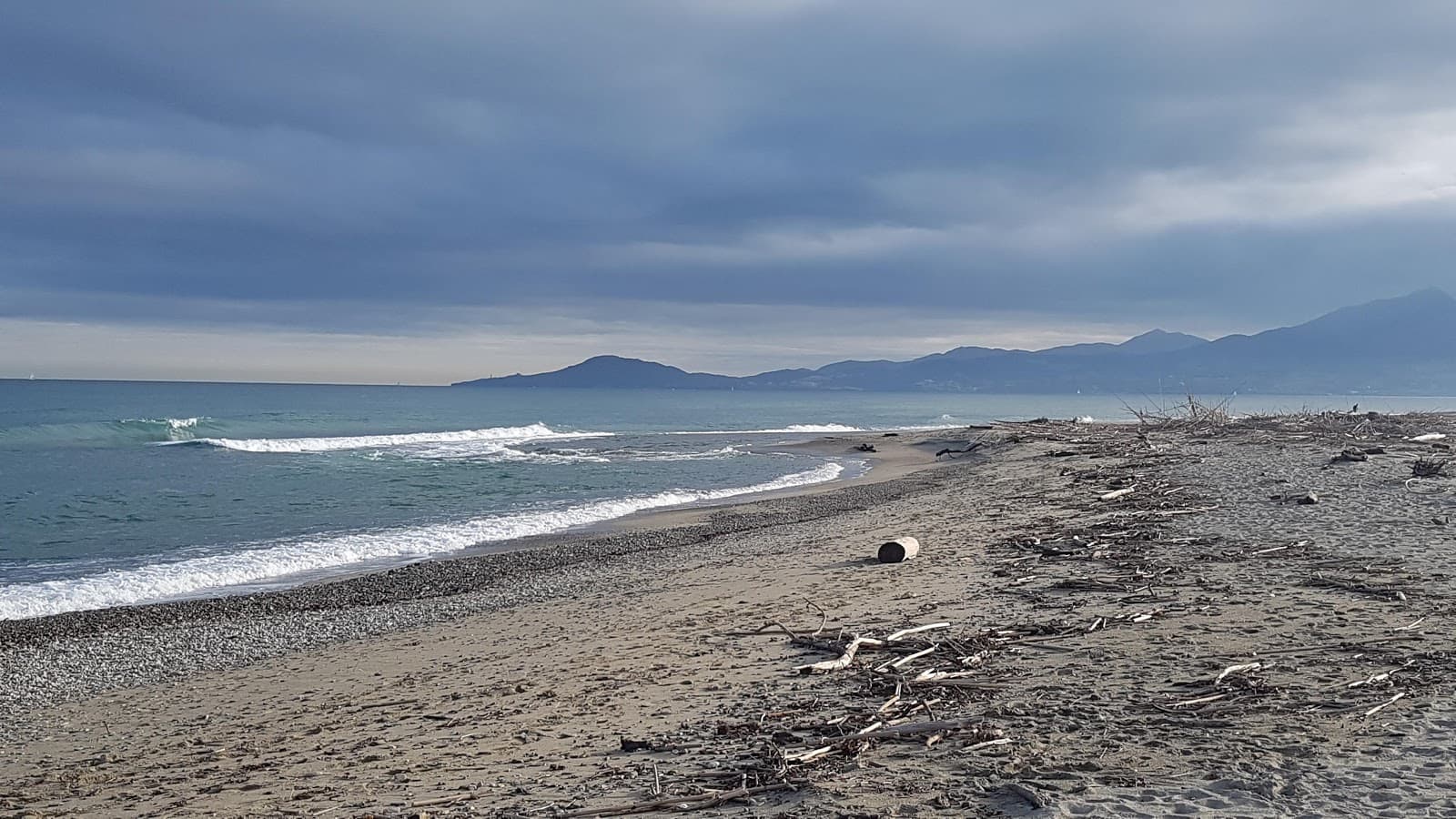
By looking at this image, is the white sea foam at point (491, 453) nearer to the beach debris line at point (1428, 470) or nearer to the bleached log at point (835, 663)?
the beach debris line at point (1428, 470)

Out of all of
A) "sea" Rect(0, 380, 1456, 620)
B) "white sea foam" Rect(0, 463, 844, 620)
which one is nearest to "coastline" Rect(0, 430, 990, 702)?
"white sea foam" Rect(0, 463, 844, 620)

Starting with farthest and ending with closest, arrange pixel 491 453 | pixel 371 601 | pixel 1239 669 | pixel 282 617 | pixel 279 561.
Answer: pixel 491 453, pixel 279 561, pixel 371 601, pixel 282 617, pixel 1239 669

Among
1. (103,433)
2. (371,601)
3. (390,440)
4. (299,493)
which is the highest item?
(103,433)

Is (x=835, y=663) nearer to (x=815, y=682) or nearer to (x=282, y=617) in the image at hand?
(x=815, y=682)

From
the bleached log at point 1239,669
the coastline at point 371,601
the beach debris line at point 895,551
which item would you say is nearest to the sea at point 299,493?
the coastline at point 371,601

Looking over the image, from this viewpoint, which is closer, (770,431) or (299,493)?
(299,493)

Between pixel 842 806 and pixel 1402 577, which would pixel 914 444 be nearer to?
pixel 1402 577

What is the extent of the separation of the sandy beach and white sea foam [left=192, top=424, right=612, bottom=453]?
35.8 meters

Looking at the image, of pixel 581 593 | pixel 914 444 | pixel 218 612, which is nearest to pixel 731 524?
pixel 581 593

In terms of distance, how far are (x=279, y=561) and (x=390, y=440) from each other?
38024mm

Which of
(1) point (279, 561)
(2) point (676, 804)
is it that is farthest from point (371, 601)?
(2) point (676, 804)

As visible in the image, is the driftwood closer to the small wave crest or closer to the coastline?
the coastline

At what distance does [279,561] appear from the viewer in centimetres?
1595

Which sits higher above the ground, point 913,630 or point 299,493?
point 913,630
